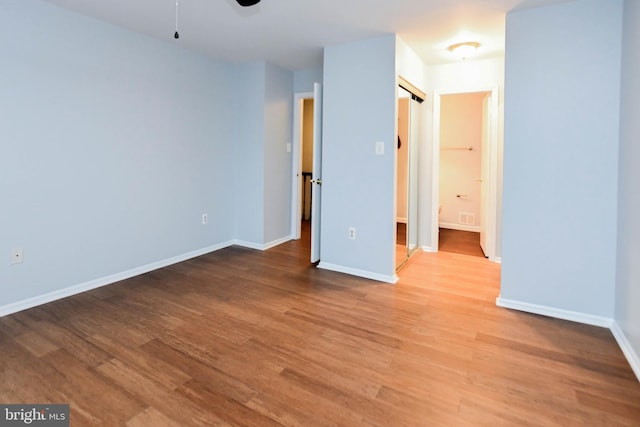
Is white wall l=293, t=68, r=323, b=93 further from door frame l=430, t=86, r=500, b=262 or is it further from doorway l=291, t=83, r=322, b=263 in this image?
door frame l=430, t=86, r=500, b=262

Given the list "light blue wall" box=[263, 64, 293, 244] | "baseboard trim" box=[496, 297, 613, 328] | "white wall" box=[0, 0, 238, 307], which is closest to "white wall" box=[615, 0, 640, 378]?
"baseboard trim" box=[496, 297, 613, 328]

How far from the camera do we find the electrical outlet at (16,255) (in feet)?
8.44

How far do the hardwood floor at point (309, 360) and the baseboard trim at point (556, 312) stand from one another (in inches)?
3.4

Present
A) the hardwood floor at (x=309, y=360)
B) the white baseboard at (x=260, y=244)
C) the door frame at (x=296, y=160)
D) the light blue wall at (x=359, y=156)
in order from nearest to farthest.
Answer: the hardwood floor at (x=309, y=360) < the light blue wall at (x=359, y=156) < the white baseboard at (x=260, y=244) < the door frame at (x=296, y=160)

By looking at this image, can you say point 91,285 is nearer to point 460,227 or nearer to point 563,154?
point 563,154

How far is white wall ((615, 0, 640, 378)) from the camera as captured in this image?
2.03 metres

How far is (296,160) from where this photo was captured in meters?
4.89

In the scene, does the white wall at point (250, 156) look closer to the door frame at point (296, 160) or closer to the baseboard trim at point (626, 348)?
the door frame at point (296, 160)

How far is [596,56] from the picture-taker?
2.39m

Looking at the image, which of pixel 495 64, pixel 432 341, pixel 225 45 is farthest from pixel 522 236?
pixel 225 45

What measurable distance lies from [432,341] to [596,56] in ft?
7.32

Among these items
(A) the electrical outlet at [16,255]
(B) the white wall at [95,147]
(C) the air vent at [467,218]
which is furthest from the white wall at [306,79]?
(A) the electrical outlet at [16,255]

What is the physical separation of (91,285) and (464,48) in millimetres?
4103

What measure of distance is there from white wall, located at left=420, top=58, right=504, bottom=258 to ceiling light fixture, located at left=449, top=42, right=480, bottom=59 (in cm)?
47
